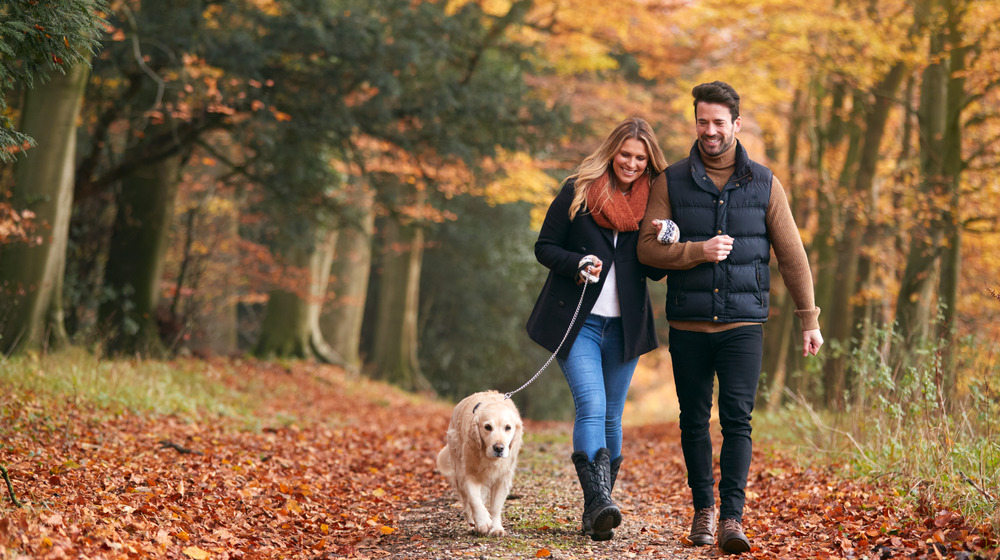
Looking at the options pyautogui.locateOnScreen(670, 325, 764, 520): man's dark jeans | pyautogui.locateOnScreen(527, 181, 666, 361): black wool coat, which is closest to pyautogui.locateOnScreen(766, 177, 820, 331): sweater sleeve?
pyautogui.locateOnScreen(670, 325, 764, 520): man's dark jeans

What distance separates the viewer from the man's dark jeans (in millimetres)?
4215

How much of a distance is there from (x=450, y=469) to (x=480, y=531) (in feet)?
1.98

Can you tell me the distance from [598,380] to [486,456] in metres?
0.74

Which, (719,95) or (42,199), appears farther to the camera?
(42,199)

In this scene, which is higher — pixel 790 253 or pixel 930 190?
pixel 930 190

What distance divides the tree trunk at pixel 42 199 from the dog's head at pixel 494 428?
6056 millimetres

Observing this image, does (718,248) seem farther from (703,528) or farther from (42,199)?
(42,199)

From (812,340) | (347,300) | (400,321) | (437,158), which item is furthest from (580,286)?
(400,321)

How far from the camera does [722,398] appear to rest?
429 centimetres

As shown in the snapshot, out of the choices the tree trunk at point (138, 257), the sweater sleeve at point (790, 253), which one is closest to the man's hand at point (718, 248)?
the sweater sleeve at point (790, 253)

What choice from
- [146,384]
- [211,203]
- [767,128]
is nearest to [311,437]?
[146,384]

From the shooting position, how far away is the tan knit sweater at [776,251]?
4.23m

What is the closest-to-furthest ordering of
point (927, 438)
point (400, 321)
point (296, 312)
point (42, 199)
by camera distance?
1. point (927, 438)
2. point (42, 199)
3. point (296, 312)
4. point (400, 321)

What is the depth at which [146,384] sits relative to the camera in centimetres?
923
